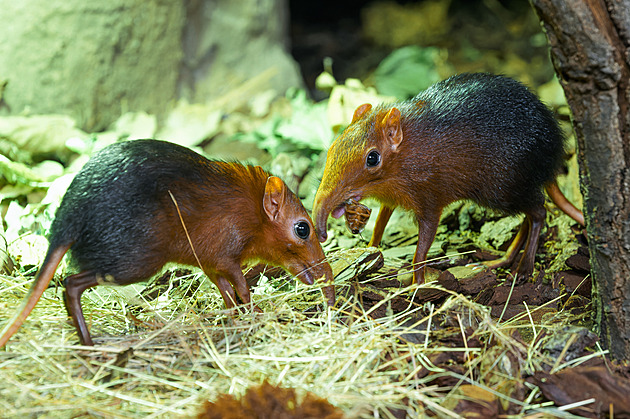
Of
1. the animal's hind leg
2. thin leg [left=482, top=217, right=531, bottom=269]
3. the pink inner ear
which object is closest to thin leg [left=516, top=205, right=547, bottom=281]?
thin leg [left=482, top=217, right=531, bottom=269]

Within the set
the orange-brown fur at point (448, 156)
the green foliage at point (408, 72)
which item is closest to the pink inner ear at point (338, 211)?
the orange-brown fur at point (448, 156)

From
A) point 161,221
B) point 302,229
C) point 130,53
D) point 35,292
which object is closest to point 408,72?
point 130,53

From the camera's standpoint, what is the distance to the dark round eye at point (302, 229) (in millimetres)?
3580

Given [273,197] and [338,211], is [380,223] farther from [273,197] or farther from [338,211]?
[273,197]

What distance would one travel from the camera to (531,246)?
4332 mm

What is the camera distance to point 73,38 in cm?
586

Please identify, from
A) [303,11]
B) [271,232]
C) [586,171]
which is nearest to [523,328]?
[586,171]

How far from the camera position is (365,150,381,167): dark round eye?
12.8 feet

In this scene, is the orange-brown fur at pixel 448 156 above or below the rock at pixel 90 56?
below

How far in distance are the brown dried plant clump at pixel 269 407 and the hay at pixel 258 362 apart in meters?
0.13

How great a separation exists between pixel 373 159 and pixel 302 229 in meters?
0.74

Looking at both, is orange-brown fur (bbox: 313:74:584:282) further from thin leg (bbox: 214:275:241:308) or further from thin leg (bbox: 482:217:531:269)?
thin leg (bbox: 214:275:241:308)

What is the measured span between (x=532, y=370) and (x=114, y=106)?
5.16m

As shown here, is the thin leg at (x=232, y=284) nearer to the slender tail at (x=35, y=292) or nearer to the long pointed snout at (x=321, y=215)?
the long pointed snout at (x=321, y=215)
